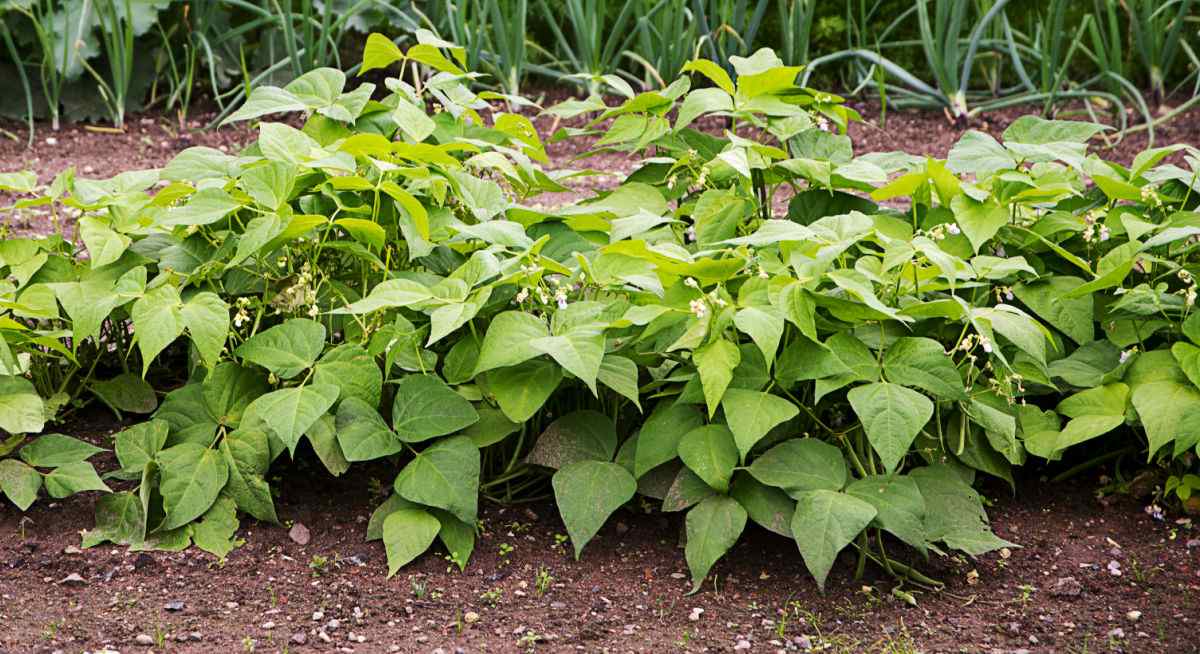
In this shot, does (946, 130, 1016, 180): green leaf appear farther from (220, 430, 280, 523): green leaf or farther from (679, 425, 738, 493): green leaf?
(220, 430, 280, 523): green leaf

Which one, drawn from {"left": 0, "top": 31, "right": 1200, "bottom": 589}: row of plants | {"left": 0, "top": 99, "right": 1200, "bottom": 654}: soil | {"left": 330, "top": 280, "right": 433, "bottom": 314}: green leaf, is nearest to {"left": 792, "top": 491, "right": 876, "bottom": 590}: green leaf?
{"left": 0, "top": 31, "right": 1200, "bottom": 589}: row of plants

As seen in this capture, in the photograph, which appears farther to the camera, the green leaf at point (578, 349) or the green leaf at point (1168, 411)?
the green leaf at point (1168, 411)

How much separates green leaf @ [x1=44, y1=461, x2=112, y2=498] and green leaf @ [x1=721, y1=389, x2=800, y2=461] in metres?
1.03

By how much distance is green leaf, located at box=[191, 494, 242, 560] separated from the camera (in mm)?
2084

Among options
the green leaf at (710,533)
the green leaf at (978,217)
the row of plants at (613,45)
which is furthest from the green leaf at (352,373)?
the row of plants at (613,45)

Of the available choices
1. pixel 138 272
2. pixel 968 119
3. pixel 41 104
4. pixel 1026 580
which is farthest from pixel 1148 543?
pixel 41 104

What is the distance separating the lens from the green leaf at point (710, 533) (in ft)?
6.55

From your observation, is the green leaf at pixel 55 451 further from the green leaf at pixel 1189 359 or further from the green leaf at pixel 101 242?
the green leaf at pixel 1189 359

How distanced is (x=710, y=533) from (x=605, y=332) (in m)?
0.36

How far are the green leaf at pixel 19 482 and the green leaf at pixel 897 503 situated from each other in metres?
1.33

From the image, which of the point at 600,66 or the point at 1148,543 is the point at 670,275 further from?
the point at 600,66

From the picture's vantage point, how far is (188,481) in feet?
6.93

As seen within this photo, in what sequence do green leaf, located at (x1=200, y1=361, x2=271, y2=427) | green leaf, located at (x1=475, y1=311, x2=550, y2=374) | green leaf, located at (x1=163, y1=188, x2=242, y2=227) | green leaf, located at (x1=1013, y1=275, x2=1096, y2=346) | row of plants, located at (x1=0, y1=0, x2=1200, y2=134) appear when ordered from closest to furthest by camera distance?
green leaf, located at (x1=475, y1=311, x2=550, y2=374)
green leaf, located at (x1=163, y1=188, x2=242, y2=227)
green leaf, located at (x1=200, y1=361, x2=271, y2=427)
green leaf, located at (x1=1013, y1=275, x2=1096, y2=346)
row of plants, located at (x1=0, y1=0, x2=1200, y2=134)

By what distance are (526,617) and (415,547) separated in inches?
8.9
